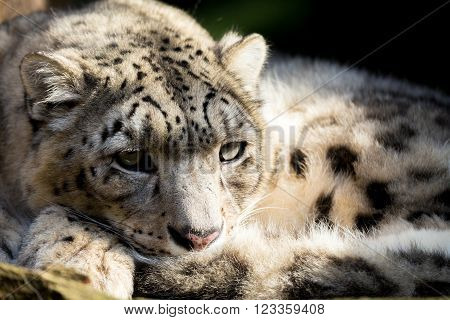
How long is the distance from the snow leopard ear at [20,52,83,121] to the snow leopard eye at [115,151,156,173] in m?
0.37

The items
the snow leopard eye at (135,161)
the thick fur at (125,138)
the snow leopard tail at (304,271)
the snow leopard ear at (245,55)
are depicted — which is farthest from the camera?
the snow leopard ear at (245,55)

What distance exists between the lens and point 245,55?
389 cm

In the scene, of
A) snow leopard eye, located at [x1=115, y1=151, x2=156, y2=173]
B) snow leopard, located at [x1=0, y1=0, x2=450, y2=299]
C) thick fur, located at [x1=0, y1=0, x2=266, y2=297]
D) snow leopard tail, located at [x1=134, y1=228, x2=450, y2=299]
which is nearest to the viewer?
snow leopard tail, located at [x1=134, y1=228, x2=450, y2=299]

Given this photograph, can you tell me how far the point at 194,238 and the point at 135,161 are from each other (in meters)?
0.49

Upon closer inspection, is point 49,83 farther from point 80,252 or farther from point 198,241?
point 198,241

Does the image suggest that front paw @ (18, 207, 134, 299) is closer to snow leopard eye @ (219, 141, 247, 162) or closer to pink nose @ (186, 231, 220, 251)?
pink nose @ (186, 231, 220, 251)

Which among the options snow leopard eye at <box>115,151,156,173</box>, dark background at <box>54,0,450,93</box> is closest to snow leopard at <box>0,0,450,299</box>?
snow leopard eye at <box>115,151,156,173</box>

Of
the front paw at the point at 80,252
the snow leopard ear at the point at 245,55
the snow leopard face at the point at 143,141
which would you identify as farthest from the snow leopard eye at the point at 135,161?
the snow leopard ear at the point at 245,55

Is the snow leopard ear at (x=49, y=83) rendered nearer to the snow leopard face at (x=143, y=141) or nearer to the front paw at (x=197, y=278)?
the snow leopard face at (x=143, y=141)

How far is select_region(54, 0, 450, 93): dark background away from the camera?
5871 mm

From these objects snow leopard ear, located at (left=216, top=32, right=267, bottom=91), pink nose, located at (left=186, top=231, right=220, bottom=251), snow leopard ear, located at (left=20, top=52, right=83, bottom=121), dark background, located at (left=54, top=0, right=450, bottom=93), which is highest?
dark background, located at (left=54, top=0, right=450, bottom=93)

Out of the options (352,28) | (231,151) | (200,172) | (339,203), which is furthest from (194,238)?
(352,28)

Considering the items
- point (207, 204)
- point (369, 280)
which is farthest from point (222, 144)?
point (369, 280)

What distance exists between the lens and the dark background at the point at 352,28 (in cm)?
587
